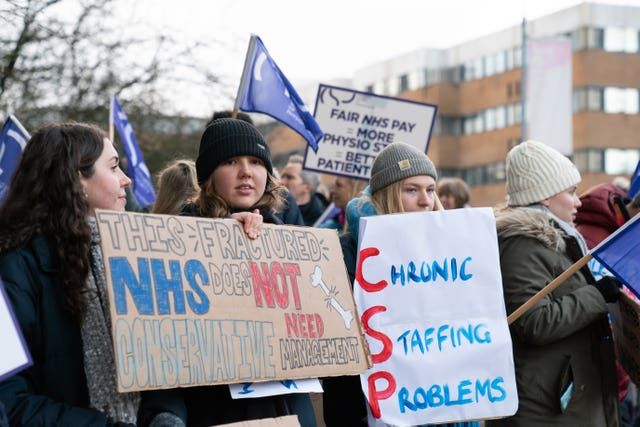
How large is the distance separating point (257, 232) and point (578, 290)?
5.60ft

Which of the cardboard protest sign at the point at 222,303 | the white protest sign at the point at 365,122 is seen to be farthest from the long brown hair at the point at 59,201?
the white protest sign at the point at 365,122

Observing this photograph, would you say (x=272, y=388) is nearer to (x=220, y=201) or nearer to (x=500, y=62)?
(x=220, y=201)

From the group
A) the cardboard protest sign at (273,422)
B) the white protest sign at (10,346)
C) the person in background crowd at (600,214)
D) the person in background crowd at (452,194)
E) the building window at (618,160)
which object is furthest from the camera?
the building window at (618,160)

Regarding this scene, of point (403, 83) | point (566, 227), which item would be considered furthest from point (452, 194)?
point (403, 83)

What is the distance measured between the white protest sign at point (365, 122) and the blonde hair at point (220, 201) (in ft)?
13.8

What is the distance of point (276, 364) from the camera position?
356 cm

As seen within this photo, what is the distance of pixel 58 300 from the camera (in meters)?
3.35

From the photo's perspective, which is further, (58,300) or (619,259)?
(619,259)

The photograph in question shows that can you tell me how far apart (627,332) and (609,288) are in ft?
0.89

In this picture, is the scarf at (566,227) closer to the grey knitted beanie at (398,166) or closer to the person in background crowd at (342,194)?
the grey knitted beanie at (398,166)

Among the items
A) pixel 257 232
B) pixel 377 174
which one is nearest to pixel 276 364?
pixel 257 232

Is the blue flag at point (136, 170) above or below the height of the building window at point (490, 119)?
below

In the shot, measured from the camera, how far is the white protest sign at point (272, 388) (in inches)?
138

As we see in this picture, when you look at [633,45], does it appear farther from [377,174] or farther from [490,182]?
[377,174]
